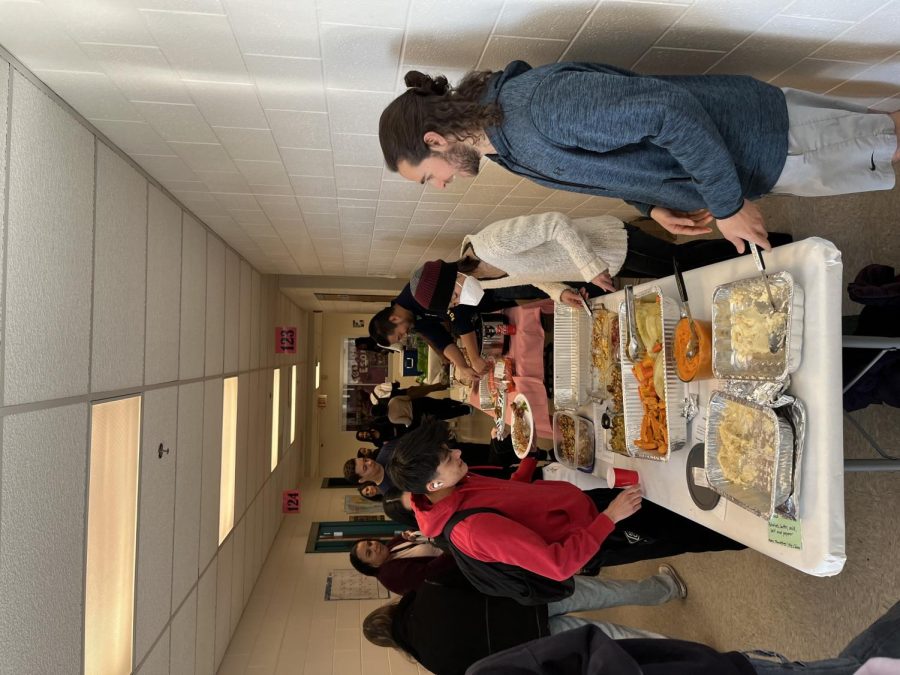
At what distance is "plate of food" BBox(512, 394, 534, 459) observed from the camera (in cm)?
330

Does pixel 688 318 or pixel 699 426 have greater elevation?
pixel 688 318

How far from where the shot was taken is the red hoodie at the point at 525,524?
2.16 metres

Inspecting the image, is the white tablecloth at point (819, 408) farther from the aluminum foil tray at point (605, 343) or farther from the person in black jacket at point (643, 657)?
the aluminum foil tray at point (605, 343)

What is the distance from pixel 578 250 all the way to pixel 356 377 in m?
9.53

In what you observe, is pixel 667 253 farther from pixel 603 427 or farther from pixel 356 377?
pixel 356 377

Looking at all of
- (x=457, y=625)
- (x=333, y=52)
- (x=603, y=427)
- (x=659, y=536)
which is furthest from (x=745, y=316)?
(x=457, y=625)

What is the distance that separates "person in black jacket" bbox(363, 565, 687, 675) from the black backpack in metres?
0.34

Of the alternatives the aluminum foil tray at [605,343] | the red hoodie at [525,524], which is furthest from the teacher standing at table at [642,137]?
the red hoodie at [525,524]

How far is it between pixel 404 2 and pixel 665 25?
2.44ft

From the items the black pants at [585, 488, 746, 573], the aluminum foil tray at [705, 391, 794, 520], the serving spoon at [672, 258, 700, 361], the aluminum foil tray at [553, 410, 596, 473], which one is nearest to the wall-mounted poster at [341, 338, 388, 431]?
the aluminum foil tray at [553, 410, 596, 473]

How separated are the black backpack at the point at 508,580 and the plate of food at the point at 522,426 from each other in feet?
3.30

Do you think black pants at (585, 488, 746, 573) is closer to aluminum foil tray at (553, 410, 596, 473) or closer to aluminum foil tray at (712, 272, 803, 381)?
aluminum foil tray at (553, 410, 596, 473)

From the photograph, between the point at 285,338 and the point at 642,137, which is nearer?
the point at 642,137

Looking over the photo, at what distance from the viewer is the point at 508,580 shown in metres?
2.29
